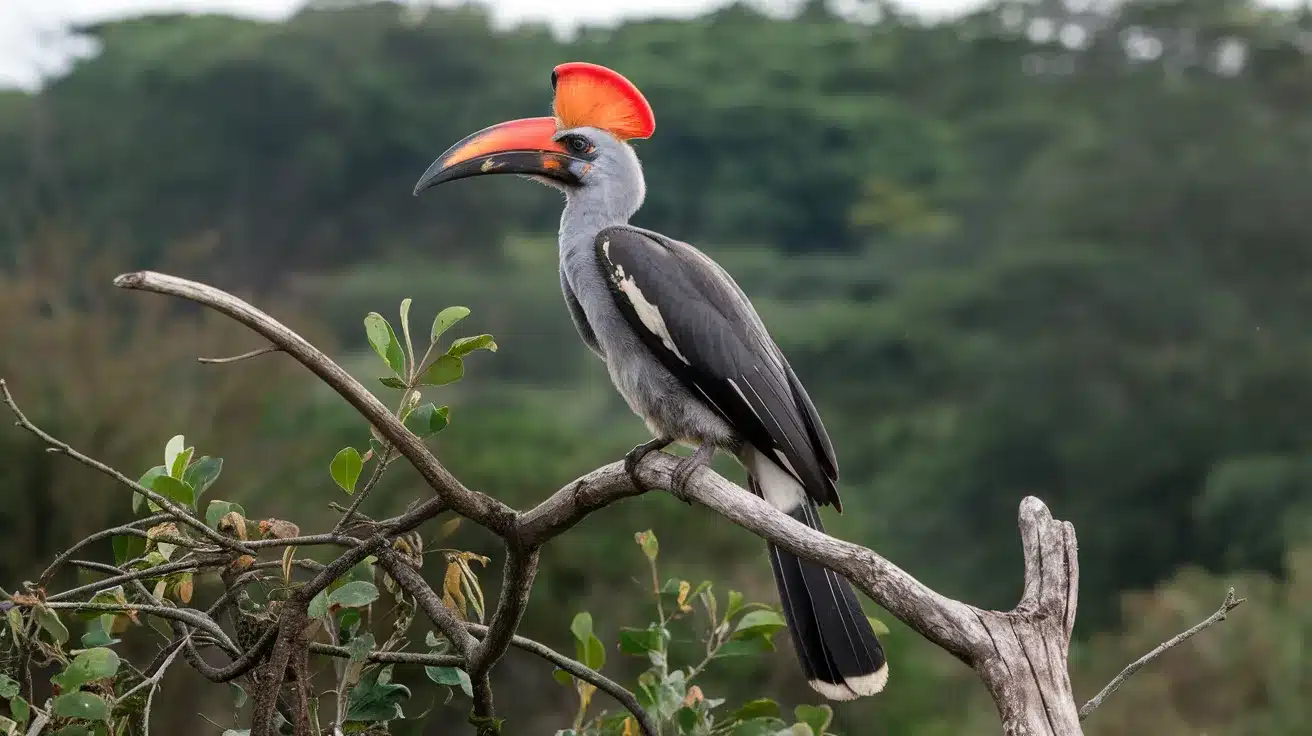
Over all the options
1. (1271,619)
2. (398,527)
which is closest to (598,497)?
(398,527)

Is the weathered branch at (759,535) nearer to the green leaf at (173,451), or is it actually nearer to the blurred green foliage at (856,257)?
the green leaf at (173,451)

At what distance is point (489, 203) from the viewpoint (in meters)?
33.1

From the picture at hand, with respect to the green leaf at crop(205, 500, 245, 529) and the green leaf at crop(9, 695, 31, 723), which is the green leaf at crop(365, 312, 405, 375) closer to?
the green leaf at crop(205, 500, 245, 529)

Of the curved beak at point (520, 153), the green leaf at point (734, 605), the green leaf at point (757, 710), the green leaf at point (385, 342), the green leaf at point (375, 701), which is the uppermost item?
the curved beak at point (520, 153)

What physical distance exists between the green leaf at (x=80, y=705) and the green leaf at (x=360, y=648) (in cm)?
43

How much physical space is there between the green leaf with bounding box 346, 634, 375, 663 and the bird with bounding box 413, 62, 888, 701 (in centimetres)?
71

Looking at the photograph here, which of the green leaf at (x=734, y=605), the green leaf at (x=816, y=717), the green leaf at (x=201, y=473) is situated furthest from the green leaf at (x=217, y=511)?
the green leaf at (x=816, y=717)

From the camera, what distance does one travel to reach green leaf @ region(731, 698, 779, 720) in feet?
10.3

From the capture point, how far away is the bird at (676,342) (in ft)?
11.3

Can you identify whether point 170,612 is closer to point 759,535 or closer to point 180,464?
point 180,464

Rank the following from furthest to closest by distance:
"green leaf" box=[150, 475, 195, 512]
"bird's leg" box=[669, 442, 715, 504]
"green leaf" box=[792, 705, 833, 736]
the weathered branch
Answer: "bird's leg" box=[669, 442, 715, 504] → "green leaf" box=[792, 705, 833, 736] → "green leaf" box=[150, 475, 195, 512] → the weathered branch

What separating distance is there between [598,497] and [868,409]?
27.5 metres

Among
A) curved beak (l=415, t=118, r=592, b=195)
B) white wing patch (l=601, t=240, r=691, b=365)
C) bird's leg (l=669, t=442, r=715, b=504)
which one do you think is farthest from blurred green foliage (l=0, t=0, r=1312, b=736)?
bird's leg (l=669, t=442, r=715, b=504)

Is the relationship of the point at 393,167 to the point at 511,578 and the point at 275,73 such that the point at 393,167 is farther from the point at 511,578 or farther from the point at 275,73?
the point at 511,578
